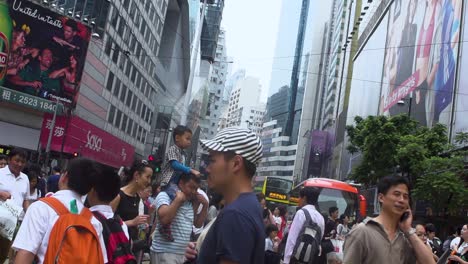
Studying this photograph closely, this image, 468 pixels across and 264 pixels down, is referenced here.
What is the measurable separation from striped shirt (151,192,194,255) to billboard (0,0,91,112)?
2406 centimetres

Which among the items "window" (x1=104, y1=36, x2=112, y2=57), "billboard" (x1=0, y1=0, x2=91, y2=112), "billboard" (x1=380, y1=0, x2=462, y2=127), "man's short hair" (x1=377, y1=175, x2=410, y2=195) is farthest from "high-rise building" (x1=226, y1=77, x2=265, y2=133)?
"man's short hair" (x1=377, y1=175, x2=410, y2=195)

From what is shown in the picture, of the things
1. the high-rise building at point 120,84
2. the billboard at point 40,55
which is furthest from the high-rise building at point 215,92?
the billboard at point 40,55

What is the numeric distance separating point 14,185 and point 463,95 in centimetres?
2299

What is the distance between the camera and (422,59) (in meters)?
33.9

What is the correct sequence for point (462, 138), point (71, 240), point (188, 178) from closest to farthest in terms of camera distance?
point (71, 240), point (188, 178), point (462, 138)

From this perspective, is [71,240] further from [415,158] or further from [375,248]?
[415,158]

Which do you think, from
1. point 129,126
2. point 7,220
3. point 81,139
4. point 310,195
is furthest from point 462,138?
point 129,126

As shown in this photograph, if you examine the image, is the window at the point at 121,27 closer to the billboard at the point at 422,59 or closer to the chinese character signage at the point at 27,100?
the chinese character signage at the point at 27,100

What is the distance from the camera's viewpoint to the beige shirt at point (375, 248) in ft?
11.9

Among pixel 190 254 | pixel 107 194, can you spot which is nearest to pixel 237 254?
pixel 190 254

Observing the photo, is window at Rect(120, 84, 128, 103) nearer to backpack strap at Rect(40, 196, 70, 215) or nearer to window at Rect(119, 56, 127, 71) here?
window at Rect(119, 56, 127, 71)

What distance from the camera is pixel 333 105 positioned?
91.0 metres

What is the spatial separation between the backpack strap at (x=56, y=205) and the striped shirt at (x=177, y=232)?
1913 mm

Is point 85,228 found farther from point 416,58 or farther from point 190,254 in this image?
point 416,58
